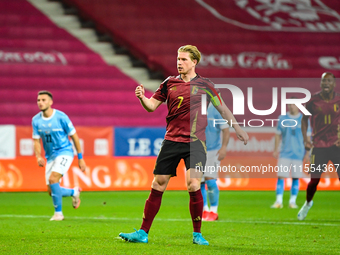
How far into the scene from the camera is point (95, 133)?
12.8 m

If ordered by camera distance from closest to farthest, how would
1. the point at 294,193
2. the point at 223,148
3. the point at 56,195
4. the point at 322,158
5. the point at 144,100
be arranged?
the point at 144,100
the point at 322,158
the point at 56,195
the point at 223,148
the point at 294,193

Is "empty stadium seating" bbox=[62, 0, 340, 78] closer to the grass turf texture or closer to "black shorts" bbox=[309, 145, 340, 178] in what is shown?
the grass turf texture

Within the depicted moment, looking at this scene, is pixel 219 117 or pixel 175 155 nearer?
pixel 175 155

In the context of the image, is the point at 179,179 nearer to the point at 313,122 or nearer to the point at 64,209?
the point at 64,209

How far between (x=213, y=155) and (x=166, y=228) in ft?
5.71

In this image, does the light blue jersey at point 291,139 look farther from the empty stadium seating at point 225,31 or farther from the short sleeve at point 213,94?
the empty stadium seating at point 225,31

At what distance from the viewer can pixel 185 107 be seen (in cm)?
493

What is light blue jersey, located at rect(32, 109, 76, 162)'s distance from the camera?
7.31 meters

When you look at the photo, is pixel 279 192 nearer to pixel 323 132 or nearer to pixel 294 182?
pixel 294 182

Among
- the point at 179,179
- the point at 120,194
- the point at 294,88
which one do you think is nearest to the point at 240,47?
the point at 294,88

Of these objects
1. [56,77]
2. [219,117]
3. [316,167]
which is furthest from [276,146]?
[56,77]

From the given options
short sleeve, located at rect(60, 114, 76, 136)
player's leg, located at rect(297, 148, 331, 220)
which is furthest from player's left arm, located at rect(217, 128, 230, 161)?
short sleeve, located at rect(60, 114, 76, 136)

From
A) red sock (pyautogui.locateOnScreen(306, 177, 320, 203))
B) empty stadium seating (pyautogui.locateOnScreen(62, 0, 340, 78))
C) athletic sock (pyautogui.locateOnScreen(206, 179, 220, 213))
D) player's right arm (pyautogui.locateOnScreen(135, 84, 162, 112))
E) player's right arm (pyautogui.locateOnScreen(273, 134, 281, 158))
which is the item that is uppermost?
empty stadium seating (pyautogui.locateOnScreen(62, 0, 340, 78))

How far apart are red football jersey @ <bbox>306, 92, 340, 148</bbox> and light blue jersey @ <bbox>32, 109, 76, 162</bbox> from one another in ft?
11.2
